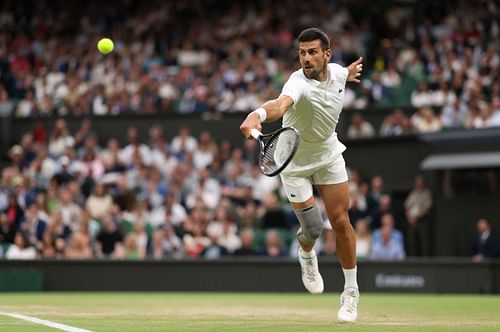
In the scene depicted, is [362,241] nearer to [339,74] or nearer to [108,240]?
[108,240]

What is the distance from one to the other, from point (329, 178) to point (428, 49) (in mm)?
14293

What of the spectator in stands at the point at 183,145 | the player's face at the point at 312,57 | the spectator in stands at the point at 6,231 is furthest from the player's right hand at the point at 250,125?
the spectator in stands at the point at 183,145

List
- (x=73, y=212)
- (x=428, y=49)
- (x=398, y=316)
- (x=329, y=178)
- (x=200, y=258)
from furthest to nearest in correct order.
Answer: (x=428, y=49), (x=73, y=212), (x=200, y=258), (x=398, y=316), (x=329, y=178)

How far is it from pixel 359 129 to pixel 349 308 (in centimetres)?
1258

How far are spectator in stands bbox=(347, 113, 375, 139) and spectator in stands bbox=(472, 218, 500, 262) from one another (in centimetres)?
366

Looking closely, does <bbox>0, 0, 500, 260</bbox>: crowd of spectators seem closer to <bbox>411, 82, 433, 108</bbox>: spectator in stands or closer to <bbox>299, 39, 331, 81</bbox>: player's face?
<bbox>411, 82, 433, 108</bbox>: spectator in stands

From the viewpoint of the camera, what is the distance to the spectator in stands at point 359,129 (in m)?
22.0

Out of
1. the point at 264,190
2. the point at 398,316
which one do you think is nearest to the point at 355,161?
the point at 264,190

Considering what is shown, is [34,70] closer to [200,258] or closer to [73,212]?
[73,212]

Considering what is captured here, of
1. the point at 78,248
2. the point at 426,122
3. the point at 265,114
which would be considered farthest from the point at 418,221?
the point at 265,114

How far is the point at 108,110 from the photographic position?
78.0ft

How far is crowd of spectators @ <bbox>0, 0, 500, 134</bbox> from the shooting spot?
22609mm

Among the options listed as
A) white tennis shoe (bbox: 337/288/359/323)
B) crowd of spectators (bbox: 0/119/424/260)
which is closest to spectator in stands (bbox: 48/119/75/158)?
crowd of spectators (bbox: 0/119/424/260)

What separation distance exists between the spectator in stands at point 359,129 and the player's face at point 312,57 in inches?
488
